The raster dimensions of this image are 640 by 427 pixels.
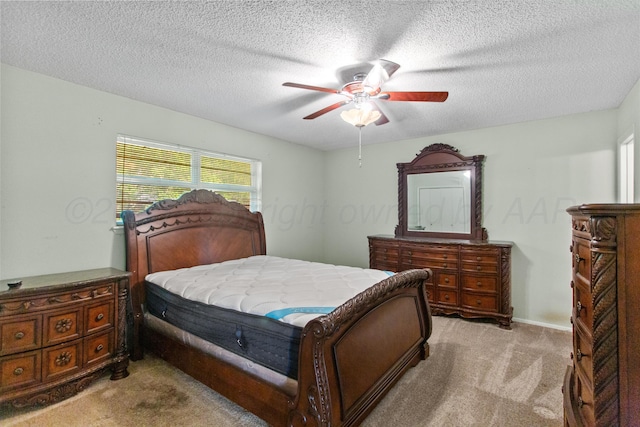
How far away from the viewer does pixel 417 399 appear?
208cm

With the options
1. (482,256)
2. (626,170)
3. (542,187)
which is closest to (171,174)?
(482,256)

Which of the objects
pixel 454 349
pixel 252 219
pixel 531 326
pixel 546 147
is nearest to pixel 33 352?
pixel 252 219

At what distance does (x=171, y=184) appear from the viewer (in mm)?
3320

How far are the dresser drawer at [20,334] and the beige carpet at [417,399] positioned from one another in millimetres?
451

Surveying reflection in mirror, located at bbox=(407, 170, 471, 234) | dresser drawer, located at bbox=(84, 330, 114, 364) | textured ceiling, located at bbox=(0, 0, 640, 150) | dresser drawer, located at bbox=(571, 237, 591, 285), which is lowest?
dresser drawer, located at bbox=(84, 330, 114, 364)

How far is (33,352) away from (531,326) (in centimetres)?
471

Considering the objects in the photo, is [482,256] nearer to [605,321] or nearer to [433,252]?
[433,252]

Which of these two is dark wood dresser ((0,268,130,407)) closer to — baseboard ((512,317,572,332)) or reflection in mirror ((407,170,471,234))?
reflection in mirror ((407,170,471,234))

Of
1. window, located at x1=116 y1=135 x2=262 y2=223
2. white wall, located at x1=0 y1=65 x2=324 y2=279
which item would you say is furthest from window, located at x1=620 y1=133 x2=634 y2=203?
white wall, located at x1=0 y1=65 x2=324 y2=279

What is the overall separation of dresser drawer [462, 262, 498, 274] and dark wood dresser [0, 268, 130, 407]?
11.8 ft

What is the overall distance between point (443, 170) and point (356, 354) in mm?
3266

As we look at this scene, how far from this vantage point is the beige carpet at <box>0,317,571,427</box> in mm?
1864

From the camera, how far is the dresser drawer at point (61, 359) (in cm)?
201

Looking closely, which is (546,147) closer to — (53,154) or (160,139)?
(160,139)
